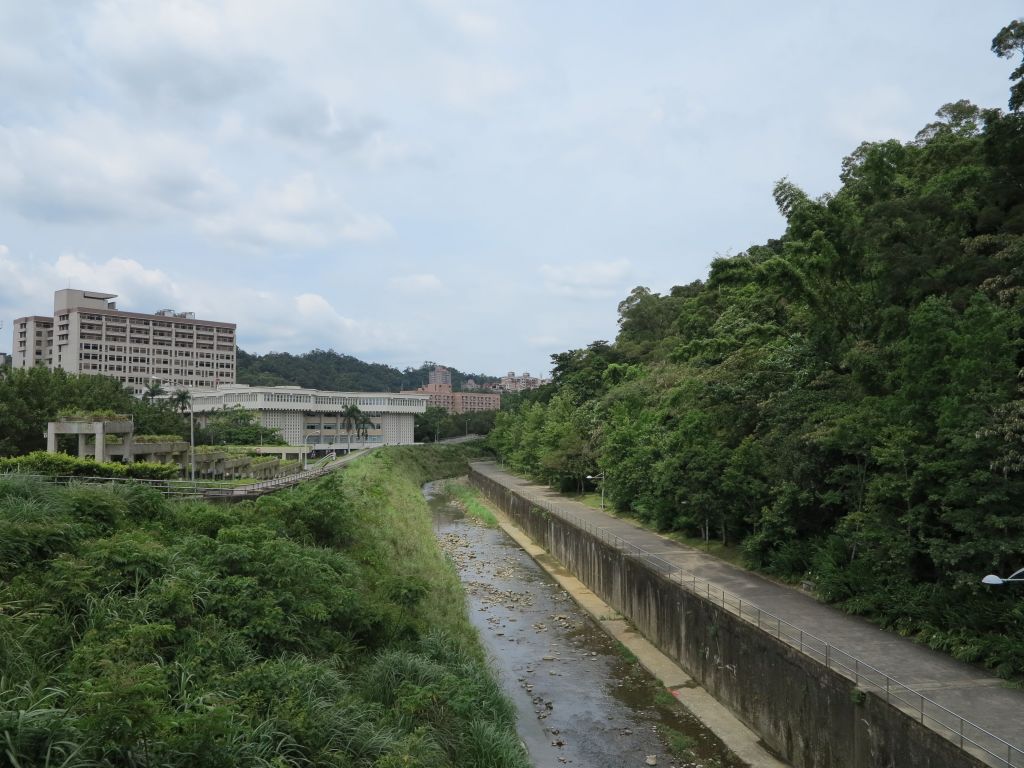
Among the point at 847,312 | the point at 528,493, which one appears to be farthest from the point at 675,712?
the point at 528,493

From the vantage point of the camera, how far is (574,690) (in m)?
20.0

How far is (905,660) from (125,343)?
500ft

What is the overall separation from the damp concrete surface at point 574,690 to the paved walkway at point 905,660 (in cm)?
378

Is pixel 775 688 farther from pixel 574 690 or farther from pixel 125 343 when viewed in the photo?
pixel 125 343

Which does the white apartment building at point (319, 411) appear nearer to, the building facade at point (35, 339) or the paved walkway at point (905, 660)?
the building facade at point (35, 339)

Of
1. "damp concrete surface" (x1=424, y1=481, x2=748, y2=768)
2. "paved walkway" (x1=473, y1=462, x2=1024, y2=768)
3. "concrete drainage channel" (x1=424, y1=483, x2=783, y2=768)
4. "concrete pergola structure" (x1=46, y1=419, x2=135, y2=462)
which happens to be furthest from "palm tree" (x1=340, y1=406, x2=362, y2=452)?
"paved walkway" (x1=473, y1=462, x2=1024, y2=768)

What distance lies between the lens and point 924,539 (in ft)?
51.4

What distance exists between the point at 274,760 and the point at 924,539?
14434 mm

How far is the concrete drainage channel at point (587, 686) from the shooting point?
1597 cm

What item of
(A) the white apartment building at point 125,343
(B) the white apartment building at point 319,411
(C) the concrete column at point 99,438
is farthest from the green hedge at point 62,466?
(A) the white apartment building at point 125,343

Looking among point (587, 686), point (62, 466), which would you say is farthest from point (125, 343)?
point (587, 686)

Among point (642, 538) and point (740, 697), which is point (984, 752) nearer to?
point (740, 697)

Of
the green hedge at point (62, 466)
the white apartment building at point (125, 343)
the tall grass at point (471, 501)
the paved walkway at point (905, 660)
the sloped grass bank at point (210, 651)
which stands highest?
the white apartment building at point (125, 343)

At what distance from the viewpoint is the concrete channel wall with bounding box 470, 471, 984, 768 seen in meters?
11.9
